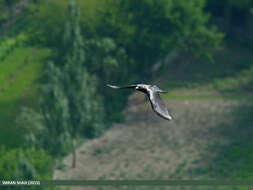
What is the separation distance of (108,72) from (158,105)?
42.5m

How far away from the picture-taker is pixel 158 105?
91.7 feet

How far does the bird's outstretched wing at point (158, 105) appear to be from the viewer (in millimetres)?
26216

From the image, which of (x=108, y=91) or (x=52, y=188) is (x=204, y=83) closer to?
(x=108, y=91)

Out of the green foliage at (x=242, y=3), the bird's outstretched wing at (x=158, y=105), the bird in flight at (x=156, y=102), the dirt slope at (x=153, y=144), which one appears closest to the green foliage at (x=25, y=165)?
the dirt slope at (x=153, y=144)

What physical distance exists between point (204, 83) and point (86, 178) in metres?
23.0

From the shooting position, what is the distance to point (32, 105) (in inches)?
2749

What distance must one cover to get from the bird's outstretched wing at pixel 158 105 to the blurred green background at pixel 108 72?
79.5ft

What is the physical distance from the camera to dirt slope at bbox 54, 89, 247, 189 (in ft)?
201

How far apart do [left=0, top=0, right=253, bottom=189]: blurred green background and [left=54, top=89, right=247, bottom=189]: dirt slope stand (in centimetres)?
46


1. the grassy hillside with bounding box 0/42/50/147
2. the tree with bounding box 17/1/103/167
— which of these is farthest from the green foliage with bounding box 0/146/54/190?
the grassy hillside with bounding box 0/42/50/147

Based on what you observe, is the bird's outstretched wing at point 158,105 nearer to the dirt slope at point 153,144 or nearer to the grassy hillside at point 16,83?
the dirt slope at point 153,144

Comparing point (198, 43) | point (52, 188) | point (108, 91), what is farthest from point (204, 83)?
point (52, 188)

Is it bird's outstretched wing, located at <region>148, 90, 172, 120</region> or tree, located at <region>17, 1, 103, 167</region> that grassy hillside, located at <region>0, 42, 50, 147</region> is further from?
bird's outstretched wing, located at <region>148, 90, 172, 120</region>

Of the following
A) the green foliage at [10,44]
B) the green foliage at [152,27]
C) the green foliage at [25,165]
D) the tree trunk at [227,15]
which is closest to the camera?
the green foliage at [25,165]
